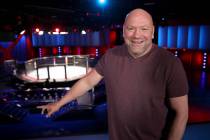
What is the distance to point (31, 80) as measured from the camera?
27.8 ft

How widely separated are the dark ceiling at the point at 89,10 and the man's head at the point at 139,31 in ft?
26.2

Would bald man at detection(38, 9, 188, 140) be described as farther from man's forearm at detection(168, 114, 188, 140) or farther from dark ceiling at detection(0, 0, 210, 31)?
dark ceiling at detection(0, 0, 210, 31)

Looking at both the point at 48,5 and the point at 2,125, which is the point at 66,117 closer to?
the point at 2,125

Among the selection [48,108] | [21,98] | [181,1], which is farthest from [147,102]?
[181,1]

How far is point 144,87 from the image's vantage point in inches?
54.0

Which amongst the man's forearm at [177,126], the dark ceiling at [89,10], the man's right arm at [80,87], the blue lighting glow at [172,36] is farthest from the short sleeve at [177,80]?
the blue lighting glow at [172,36]

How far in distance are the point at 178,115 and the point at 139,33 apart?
51cm

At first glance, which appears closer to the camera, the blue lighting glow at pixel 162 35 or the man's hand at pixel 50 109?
the man's hand at pixel 50 109

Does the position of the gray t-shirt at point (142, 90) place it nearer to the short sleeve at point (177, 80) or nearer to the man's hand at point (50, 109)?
the short sleeve at point (177, 80)

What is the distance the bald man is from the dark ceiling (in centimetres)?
797

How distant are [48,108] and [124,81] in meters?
0.68

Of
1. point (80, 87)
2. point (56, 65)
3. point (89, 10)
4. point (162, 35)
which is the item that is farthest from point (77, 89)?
point (162, 35)

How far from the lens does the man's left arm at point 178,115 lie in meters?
1.33

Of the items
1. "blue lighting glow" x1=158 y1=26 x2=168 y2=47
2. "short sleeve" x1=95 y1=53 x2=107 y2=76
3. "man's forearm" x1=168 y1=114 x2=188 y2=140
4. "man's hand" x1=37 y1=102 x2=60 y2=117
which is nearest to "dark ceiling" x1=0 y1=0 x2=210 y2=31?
"blue lighting glow" x1=158 y1=26 x2=168 y2=47
